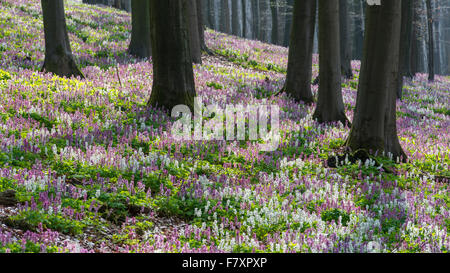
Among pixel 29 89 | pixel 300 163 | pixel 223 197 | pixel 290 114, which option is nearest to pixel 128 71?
pixel 29 89

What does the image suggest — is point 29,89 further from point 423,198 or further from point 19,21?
point 19,21

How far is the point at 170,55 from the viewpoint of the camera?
36.6 ft

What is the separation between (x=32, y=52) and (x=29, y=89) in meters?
6.37

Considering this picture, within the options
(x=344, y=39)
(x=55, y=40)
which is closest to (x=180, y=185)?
(x=55, y=40)

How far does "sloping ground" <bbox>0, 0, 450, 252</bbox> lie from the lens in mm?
5582

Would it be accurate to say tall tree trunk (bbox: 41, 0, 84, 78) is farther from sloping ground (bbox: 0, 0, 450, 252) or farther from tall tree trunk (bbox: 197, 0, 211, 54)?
tall tree trunk (bbox: 197, 0, 211, 54)

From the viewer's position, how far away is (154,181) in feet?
23.8

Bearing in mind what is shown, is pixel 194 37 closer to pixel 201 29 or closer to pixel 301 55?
pixel 201 29

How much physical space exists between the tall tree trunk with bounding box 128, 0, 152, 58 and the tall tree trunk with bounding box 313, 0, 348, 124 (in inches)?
311

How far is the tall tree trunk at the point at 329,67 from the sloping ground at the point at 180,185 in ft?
1.64

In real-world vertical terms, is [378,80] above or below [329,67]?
below

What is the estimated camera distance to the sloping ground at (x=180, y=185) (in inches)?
220

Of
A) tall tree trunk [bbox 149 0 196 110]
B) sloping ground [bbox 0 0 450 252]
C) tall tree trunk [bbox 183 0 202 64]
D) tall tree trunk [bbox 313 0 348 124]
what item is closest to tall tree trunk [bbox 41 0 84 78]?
sloping ground [bbox 0 0 450 252]

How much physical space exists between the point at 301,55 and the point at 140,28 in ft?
23.5
